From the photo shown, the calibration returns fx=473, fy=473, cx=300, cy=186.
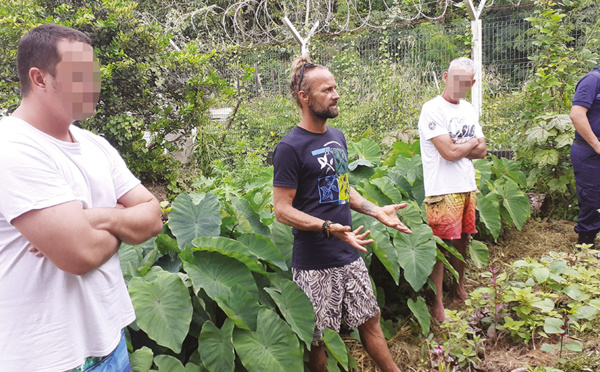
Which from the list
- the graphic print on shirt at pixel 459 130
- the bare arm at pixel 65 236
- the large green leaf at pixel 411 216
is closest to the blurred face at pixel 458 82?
the graphic print on shirt at pixel 459 130

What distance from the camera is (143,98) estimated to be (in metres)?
5.44

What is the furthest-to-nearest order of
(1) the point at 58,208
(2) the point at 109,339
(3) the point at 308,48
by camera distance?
(3) the point at 308,48 < (2) the point at 109,339 < (1) the point at 58,208

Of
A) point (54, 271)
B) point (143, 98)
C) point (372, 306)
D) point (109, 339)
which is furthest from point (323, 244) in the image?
point (143, 98)

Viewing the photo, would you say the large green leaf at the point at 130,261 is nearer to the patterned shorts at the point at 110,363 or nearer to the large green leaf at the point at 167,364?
the large green leaf at the point at 167,364

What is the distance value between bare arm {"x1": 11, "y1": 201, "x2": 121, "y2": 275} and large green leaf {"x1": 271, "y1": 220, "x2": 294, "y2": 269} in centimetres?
153

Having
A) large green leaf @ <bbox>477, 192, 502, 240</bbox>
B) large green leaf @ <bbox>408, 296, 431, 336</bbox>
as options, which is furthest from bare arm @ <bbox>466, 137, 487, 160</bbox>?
large green leaf @ <bbox>408, 296, 431, 336</bbox>

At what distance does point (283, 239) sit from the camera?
8.82ft

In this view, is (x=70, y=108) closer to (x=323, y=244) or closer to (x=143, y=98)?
(x=323, y=244)

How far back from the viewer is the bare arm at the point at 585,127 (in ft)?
11.7

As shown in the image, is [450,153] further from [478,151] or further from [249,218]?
[249,218]

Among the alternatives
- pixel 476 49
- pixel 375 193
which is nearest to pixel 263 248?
pixel 375 193

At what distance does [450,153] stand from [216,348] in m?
1.80

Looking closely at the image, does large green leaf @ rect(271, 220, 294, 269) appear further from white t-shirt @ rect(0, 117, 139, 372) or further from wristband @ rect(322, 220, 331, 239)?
white t-shirt @ rect(0, 117, 139, 372)

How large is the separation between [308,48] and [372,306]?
5.67m
